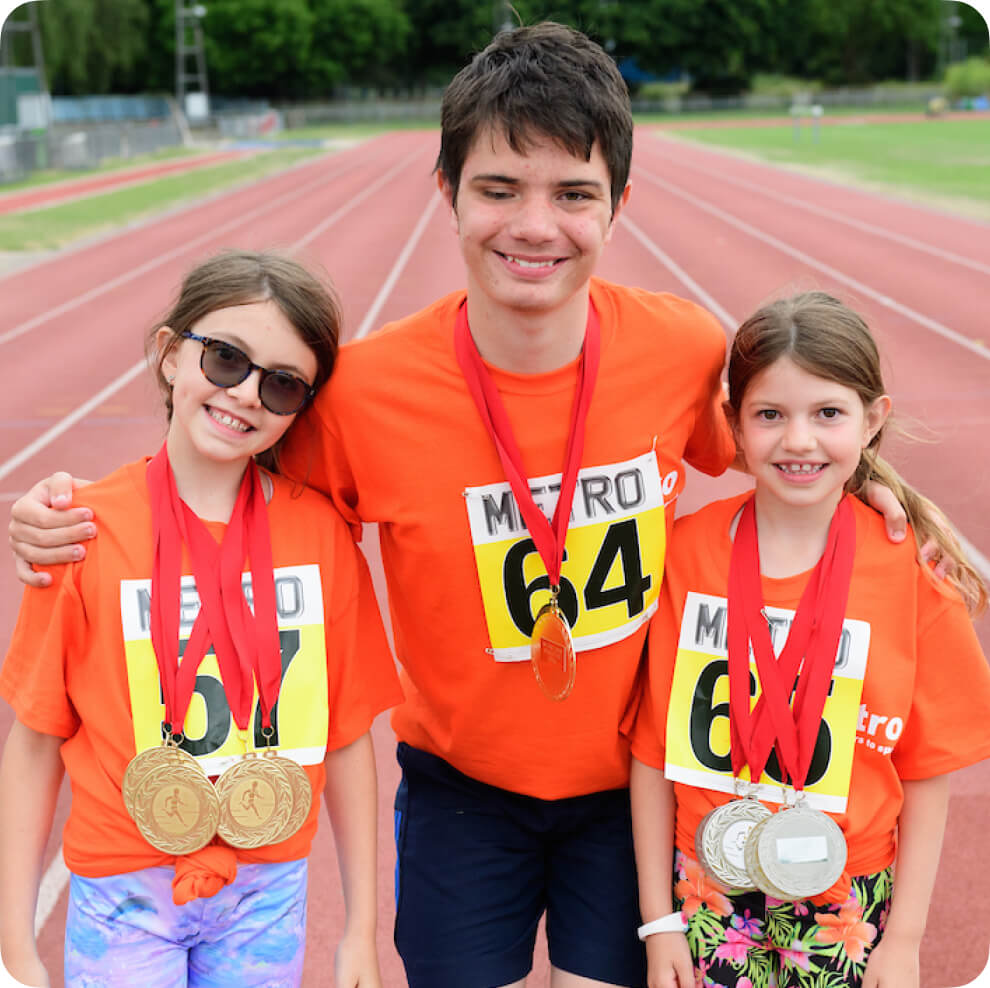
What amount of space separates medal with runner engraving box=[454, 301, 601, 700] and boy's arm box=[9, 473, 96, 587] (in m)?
0.75

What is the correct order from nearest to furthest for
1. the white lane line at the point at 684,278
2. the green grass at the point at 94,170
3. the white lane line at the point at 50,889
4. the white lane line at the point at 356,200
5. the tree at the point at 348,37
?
the white lane line at the point at 50,889 < the white lane line at the point at 684,278 < the white lane line at the point at 356,200 < the green grass at the point at 94,170 < the tree at the point at 348,37

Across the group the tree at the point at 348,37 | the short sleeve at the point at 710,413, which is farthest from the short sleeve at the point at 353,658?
the tree at the point at 348,37

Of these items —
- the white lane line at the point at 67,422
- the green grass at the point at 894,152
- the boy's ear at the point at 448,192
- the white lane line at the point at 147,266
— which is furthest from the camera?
the green grass at the point at 894,152

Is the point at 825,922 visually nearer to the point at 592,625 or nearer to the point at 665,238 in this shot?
the point at 592,625

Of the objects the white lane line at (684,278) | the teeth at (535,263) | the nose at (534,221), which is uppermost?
the nose at (534,221)

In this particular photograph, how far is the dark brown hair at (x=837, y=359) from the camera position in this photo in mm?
2111

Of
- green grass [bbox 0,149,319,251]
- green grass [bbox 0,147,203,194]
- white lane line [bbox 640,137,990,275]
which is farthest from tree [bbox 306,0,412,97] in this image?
white lane line [bbox 640,137,990,275]

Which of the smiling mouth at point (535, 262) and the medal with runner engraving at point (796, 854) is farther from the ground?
the smiling mouth at point (535, 262)

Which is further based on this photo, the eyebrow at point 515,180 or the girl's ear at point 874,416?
the girl's ear at point 874,416

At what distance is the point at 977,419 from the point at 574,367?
23.9 ft

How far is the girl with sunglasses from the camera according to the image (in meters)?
1.98

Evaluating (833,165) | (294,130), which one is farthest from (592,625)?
(294,130)

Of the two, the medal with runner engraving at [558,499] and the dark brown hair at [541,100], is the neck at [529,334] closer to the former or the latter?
the medal with runner engraving at [558,499]

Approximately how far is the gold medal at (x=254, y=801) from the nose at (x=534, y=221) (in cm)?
102
